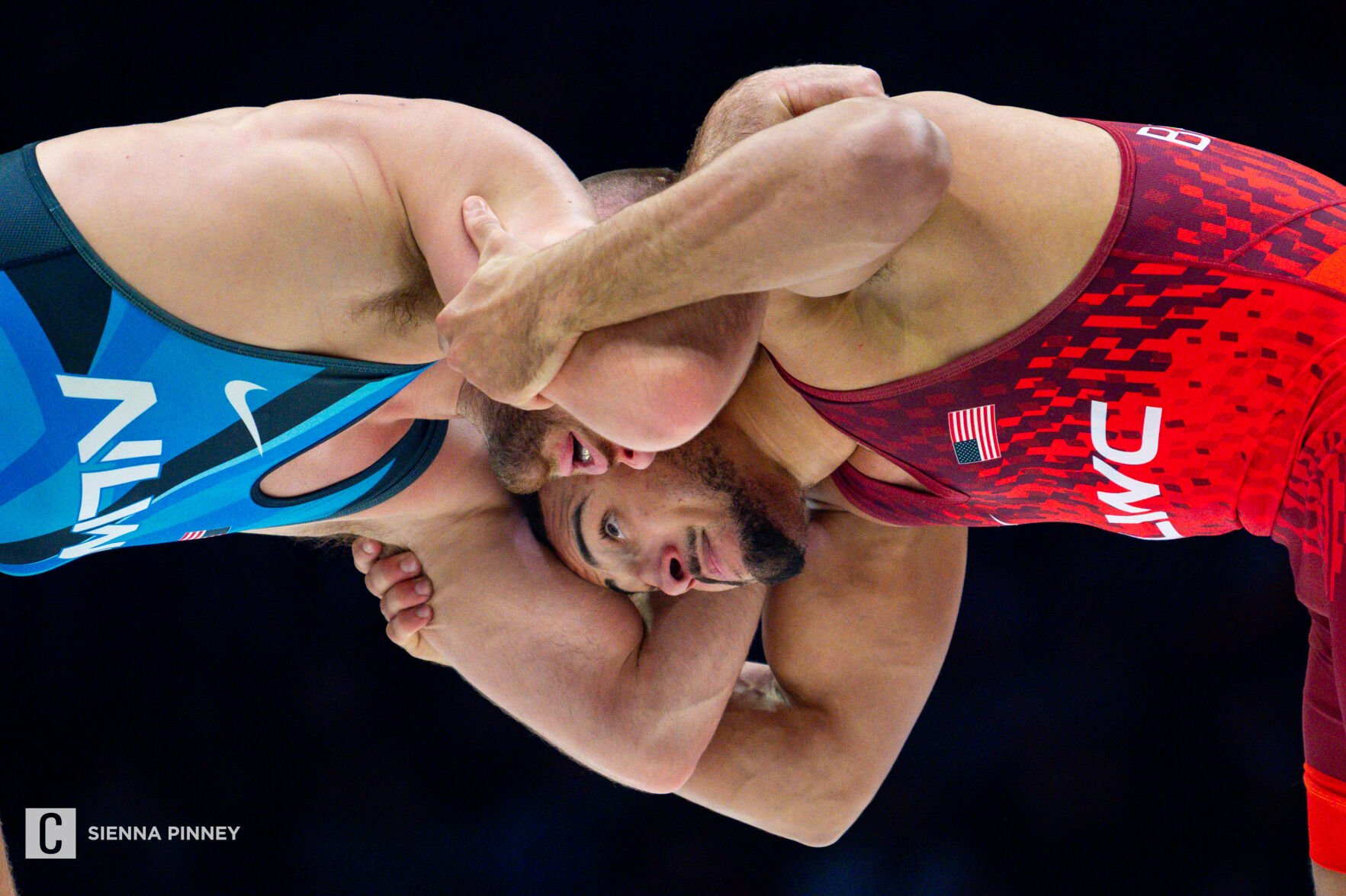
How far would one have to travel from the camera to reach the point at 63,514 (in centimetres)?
187

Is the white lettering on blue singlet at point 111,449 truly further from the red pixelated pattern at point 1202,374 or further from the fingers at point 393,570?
the red pixelated pattern at point 1202,374

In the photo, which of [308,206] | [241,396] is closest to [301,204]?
[308,206]

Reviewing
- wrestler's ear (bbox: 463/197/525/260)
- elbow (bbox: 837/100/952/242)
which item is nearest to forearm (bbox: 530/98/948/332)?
elbow (bbox: 837/100/952/242)

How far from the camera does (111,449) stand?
181 centimetres

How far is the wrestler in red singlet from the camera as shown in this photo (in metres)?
1.62

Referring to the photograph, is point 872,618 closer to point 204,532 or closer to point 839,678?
point 839,678

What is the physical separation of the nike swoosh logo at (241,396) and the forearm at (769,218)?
0.53 m

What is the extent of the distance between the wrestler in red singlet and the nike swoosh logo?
88 centimetres

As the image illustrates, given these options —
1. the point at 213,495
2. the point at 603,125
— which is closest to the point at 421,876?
the point at 213,495

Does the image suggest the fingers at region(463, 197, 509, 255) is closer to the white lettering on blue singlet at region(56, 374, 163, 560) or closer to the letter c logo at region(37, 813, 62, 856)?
the white lettering on blue singlet at region(56, 374, 163, 560)

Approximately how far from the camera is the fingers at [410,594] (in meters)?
2.51

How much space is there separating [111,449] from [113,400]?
90 mm

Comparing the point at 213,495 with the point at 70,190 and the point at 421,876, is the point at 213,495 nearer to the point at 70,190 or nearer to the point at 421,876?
the point at 70,190

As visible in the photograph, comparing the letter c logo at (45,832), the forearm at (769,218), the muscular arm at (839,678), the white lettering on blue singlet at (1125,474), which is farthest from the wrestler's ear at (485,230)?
the letter c logo at (45,832)
